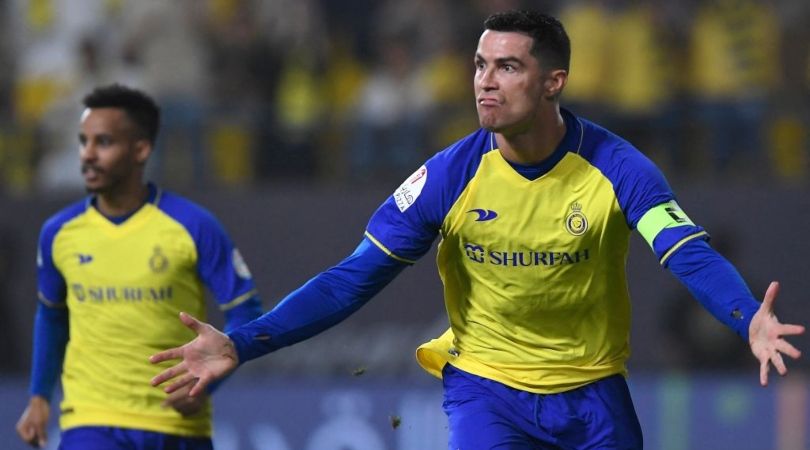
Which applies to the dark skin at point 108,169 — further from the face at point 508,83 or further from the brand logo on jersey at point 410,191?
the face at point 508,83

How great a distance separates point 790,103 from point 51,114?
18.5ft

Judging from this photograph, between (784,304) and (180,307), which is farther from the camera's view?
(784,304)

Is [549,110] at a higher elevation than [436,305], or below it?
higher

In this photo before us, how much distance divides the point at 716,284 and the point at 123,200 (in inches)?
130

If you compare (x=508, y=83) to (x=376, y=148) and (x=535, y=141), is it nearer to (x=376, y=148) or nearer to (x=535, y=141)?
(x=535, y=141)

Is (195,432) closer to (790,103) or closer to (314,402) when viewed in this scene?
(314,402)

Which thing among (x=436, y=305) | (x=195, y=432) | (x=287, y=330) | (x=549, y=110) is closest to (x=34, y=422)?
(x=195, y=432)

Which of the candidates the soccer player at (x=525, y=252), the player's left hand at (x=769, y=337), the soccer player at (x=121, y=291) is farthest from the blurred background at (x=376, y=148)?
the player's left hand at (x=769, y=337)

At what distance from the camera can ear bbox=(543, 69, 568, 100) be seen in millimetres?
6098

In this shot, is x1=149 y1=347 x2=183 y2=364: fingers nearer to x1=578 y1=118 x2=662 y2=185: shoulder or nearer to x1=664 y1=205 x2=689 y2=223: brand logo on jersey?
x1=578 y1=118 x2=662 y2=185: shoulder

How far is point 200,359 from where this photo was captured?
5707 millimetres

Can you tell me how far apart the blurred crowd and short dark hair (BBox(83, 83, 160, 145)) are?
14.1 feet

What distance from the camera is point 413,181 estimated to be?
6.15m

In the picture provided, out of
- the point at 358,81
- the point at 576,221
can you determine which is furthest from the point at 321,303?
the point at 358,81
